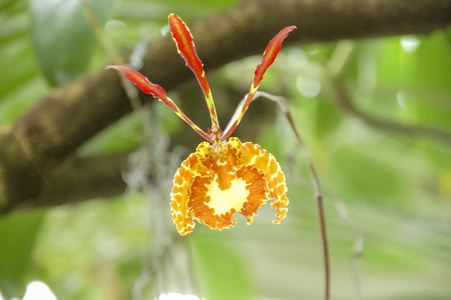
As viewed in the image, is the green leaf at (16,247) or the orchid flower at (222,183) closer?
the orchid flower at (222,183)

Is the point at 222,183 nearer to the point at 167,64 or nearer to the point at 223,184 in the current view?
the point at 223,184

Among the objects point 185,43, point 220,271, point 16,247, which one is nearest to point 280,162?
point 220,271

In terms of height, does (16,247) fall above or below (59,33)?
below

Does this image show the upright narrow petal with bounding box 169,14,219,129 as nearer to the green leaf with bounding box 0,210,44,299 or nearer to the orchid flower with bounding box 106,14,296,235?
the orchid flower with bounding box 106,14,296,235

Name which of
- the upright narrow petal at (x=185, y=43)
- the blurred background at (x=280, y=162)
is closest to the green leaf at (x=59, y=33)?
the blurred background at (x=280, y=162)

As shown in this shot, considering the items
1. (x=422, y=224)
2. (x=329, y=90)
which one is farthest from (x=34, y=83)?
(x=422, y=224)

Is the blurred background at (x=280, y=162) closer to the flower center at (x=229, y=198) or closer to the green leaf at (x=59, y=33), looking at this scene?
the green leaf at (x=59, y=33)

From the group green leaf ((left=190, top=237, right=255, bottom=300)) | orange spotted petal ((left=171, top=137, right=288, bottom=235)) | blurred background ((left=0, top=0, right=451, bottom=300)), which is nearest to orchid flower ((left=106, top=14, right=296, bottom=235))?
orange spotted petal ((left=171, top=137, right=288, bottom=235))
